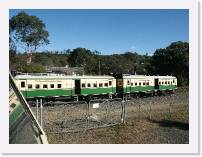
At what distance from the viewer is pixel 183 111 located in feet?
70.6

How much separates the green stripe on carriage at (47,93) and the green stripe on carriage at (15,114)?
61.3ft

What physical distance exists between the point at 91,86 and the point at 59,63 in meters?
57.7

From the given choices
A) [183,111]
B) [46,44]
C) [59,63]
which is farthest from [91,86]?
[59,63]

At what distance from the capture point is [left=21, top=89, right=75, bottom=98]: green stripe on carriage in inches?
933

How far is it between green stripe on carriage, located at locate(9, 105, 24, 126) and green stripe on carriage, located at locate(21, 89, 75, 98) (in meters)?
18.7

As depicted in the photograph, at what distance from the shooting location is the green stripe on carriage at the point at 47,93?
23706 millimetres

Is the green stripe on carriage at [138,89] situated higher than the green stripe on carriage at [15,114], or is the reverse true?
the green stripe on carriage at [15,114]

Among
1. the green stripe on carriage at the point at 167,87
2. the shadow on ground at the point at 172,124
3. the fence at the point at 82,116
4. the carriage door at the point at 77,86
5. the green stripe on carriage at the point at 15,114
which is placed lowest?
the shadow on ground at the point at 172,124

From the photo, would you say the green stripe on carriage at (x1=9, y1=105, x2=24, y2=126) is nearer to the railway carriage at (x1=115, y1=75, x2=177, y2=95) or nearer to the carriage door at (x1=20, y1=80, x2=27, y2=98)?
the carriage door at (x1=20, y1=80, x2=27, y2=98)

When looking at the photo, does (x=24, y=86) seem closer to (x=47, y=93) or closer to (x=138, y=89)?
(x=47, y=93)

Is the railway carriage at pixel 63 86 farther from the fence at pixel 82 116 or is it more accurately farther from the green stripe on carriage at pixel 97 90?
the fence at pixel 82 116

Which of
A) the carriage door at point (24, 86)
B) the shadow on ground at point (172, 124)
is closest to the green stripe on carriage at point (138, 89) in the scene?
the carriage door at point (24, 86)

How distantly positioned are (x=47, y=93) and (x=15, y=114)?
794 inches
